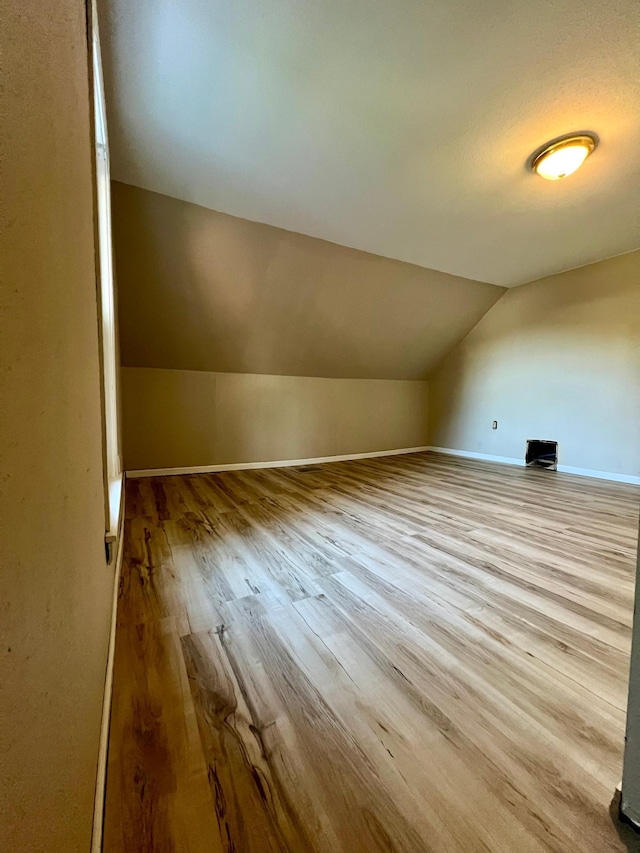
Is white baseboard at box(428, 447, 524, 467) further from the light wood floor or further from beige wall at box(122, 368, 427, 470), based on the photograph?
the light wood floor

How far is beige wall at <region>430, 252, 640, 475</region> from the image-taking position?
3.71 m

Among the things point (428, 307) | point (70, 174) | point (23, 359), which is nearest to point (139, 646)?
point (23, 359)

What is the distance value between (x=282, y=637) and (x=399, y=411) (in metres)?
5.01

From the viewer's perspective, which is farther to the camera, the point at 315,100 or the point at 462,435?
the point at 462,435

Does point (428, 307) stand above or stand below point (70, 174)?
above

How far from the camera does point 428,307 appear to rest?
4.55m

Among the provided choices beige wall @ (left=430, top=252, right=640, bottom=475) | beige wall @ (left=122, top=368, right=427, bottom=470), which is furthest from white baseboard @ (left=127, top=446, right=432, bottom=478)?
beige wall @ (left=430, top=252, right=640, bottom=475)

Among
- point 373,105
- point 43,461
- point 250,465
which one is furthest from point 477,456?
point 43,461

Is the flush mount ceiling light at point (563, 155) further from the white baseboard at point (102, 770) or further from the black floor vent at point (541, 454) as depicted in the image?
the white baseboard at point (102, 770)

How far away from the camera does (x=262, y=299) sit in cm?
363

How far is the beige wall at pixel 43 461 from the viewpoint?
1.00 ft

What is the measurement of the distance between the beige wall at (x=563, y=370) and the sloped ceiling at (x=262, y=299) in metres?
0.58

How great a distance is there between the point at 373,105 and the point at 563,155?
4.16 ft

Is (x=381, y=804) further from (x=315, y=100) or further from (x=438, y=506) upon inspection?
(x=315, y=100)
